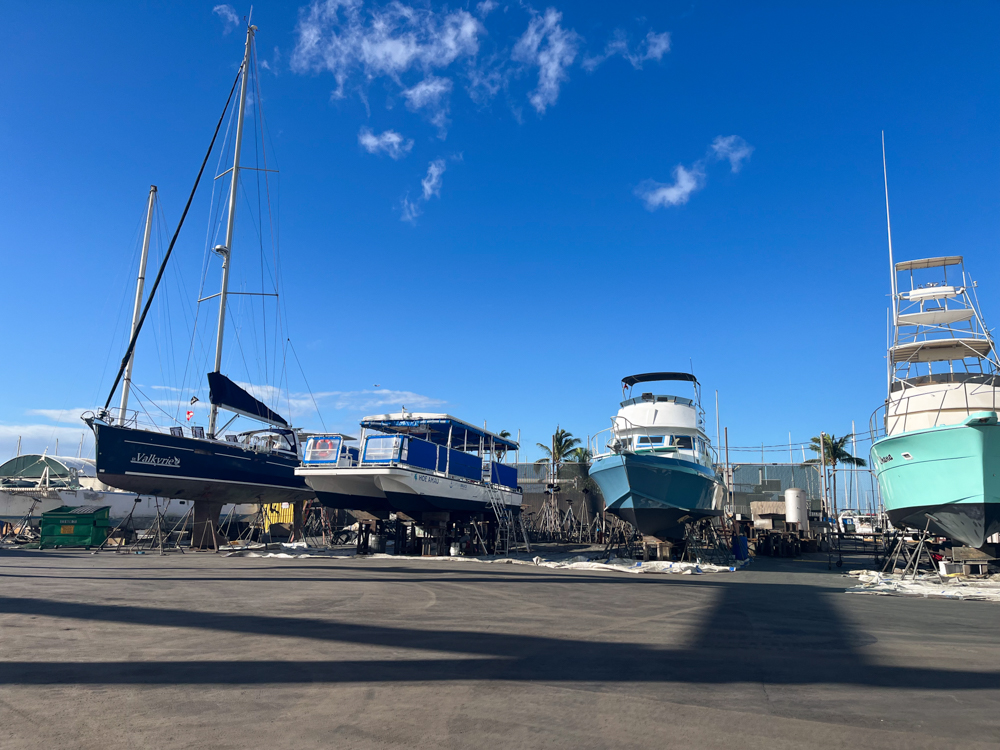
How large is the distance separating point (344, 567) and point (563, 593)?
24.7ft

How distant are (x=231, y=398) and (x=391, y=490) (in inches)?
364

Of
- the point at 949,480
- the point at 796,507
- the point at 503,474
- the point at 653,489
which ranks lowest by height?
the point at 796,507

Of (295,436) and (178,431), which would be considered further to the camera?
(295,436)

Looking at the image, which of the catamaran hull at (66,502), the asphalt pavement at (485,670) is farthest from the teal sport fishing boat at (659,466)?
the catamaran hull at (66,502)

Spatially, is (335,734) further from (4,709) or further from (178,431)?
(178,431)

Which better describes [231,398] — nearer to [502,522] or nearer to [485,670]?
[502,522]

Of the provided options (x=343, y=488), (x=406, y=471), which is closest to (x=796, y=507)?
(x=406, y=471)

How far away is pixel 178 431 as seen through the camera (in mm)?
22703

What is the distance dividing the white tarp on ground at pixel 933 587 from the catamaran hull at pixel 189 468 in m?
21.3

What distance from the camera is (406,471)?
62.3 feet

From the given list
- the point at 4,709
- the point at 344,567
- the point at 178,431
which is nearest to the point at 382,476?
the point at 344,567

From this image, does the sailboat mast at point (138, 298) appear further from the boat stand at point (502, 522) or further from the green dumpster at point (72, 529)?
the boat stand at point (502, 522)

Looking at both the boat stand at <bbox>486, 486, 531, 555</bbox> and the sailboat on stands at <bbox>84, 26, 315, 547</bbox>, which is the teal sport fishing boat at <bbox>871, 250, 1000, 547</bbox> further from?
the sailboat on stands at <bbox>84, 26, 315, 547</bbox>

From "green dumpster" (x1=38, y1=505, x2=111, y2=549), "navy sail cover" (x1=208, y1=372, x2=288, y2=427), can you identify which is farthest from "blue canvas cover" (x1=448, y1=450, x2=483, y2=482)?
"green dumpster" (x1=38, y1=505, x2=111, y2=549)
